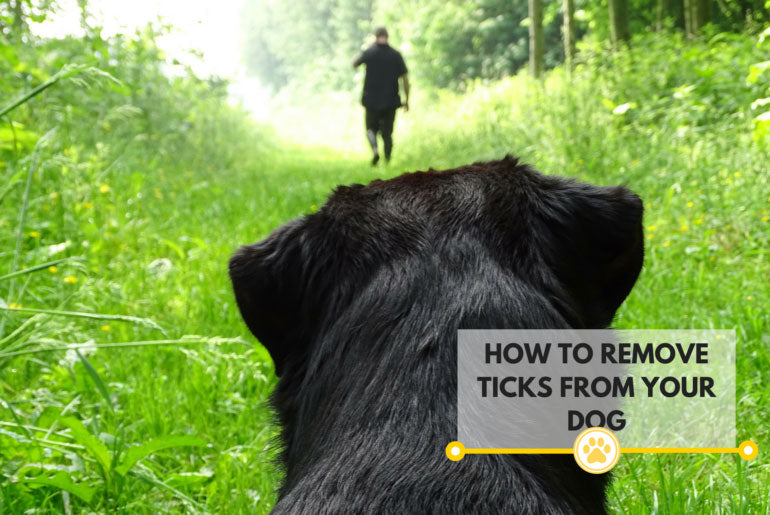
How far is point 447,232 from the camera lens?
1.38 metres

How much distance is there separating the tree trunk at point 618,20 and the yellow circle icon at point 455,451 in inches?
423

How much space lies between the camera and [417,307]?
126 centimetres

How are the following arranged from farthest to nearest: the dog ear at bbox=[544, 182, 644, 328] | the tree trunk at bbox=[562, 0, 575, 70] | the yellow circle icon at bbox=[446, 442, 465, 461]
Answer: the tree trunk at bbox=[562, 0, 575, 70] → the dog ear at bbox=[544, 182, 644, 328] → the yellow circle icon at bbox=[446, 442, 465, 461]

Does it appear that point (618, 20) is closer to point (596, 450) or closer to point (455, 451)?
point (596, 450)

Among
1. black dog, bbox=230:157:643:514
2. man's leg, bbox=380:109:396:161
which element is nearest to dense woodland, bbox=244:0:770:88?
man's leg, bbox=380:109:396:161

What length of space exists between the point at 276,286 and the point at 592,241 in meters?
0.67

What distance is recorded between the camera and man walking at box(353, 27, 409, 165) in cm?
1276

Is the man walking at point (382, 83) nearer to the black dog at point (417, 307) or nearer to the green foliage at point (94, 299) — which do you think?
the green foliage at point (94, 299)

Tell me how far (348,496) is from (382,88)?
12.2 meters

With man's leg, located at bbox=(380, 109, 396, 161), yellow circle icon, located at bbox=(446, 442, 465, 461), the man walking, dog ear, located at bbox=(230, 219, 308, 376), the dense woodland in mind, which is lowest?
yellow circle icon, located at bbox=(446, 442, 465, 461)

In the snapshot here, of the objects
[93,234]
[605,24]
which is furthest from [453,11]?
[93,234]

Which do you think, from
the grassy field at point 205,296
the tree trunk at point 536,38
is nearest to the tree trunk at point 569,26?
the tree trunk at point 536,38

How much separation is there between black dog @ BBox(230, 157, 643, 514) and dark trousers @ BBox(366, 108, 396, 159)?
1137 centimetres

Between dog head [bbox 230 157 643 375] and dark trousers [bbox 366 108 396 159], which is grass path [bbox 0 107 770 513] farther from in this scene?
dark trousers [bbox 366 108 396 159]
